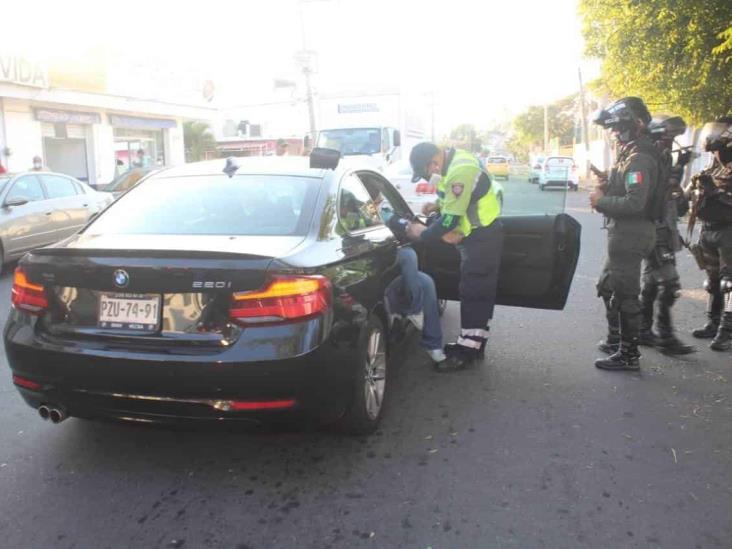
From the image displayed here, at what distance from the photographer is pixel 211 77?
26.2m

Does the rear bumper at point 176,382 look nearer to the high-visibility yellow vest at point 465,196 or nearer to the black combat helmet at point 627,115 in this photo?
the high-visibility yellow vest at point 465,196

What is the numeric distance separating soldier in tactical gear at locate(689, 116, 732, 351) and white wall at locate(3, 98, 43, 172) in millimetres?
16683

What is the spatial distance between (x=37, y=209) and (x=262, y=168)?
662cm

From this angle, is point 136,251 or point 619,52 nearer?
point 136,251

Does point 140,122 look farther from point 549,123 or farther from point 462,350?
point 549,123

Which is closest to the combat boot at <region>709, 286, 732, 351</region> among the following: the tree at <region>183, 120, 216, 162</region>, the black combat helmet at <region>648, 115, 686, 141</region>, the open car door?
the black combat helmet at <region>648, 115, 686, 141</region>

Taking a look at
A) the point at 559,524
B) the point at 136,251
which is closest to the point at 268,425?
the point at 136,251

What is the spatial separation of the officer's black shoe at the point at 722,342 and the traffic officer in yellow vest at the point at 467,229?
1.95m

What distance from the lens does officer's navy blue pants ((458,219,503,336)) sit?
4.47 m

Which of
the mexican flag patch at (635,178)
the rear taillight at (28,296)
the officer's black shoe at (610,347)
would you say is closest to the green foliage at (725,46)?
the mexican flag patch at (635,178)

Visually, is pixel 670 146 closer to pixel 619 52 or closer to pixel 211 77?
pixel 619 52

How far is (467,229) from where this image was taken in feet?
14.5

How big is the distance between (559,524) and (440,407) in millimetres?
1362

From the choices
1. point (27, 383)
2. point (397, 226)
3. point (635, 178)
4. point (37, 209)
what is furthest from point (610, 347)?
point (37, 209)
